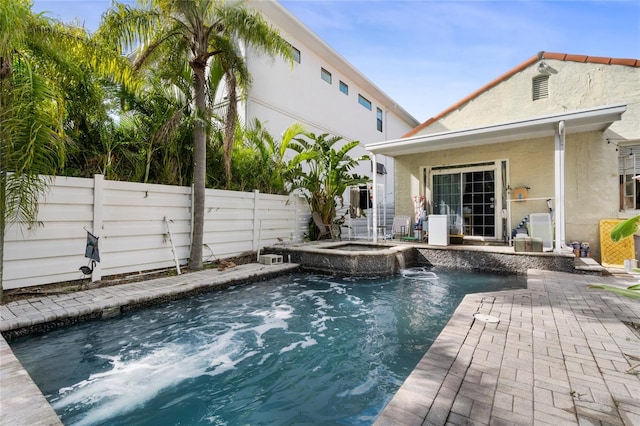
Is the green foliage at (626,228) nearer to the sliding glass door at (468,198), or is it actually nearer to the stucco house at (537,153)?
the stucco house at (537,153)

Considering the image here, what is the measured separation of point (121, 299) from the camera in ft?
15.5

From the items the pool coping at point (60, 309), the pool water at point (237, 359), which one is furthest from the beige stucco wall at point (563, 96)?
the pool coping at point (60, 309)

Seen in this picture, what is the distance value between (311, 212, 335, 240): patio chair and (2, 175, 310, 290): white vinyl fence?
2744mm

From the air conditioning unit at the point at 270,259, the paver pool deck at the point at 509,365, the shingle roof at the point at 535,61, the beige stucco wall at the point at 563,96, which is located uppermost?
the shingle roof at the point at 535,61

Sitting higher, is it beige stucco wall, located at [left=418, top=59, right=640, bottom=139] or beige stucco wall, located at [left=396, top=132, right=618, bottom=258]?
beige stucco wall, located at [left=418, top=59, right=640, bottom=139]

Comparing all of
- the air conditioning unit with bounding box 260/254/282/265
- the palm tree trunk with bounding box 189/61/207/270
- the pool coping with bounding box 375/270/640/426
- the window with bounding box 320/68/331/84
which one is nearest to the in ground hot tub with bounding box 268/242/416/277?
the air conditioning unit with bounding box 260/254/282/265

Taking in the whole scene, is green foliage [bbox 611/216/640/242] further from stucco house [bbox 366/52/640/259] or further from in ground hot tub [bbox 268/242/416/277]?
stucco house [bbox 366/52/640/259]

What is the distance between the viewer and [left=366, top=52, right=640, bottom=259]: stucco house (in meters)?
8.02

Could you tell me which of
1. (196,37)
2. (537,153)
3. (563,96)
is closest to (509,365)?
(196,37)

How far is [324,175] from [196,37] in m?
5.71

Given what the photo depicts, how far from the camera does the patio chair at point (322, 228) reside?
11.2 meters

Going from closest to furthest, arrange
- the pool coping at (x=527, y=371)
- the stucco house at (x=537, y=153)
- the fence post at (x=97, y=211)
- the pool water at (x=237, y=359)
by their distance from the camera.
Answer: the pool coping at (x=527, y=371) < the pool water at (x=237, y=359) < the fence post at (x=97, y=211) < the stucco house at (x=537, y=153)

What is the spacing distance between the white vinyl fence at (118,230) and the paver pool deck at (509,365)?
769mm

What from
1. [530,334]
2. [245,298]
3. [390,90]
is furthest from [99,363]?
[390,90]
